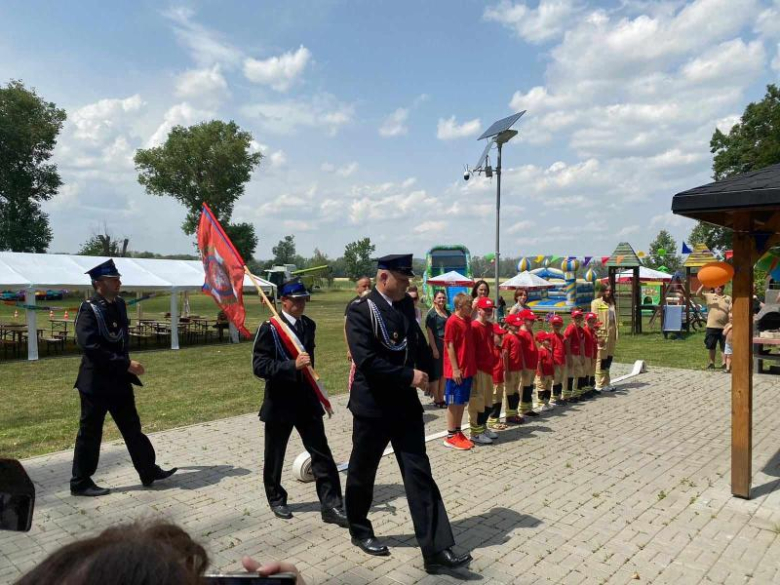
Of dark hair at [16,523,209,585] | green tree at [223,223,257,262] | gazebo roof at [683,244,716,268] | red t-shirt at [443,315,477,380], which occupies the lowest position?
red t-shirt at [443,315,477,380]

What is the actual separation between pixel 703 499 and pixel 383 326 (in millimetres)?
3585

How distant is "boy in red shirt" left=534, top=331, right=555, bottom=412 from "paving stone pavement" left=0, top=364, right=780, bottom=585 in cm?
82

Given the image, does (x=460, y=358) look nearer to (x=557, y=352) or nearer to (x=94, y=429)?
(x=557, y=352)

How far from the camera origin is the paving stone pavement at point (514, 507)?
402 cm

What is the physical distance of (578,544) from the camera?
4336 millimetres

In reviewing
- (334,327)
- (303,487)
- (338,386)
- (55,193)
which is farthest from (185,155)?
(303,487)

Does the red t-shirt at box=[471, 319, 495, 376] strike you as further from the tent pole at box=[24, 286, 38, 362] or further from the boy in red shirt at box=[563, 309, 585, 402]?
the tent pole at box=[24, 286, 38, 362]

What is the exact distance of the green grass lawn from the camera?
8069mm

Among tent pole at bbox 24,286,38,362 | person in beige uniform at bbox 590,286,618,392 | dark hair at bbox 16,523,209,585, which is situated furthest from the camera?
tent pole at bbox 24,286,38,362

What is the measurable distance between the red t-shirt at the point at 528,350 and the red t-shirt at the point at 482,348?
3.14ft

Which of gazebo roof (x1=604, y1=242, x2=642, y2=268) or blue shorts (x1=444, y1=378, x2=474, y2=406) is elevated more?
gazebo roof (x1=604, y1=242, x2=642, y2=268)

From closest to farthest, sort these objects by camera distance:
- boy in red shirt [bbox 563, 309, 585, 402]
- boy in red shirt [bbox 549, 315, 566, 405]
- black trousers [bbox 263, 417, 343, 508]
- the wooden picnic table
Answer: black trousers [bbox 263, 417, 343, 508] → boy in red shirt [bbox 549, 315, 566, 405] → boy in red shirt [bbox 563, 309, 585, 402] → the wooden picnic table

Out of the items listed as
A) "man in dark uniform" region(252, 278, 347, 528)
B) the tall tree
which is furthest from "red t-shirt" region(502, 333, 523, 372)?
the tall tree

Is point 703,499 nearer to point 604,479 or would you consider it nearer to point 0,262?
point 604,479
